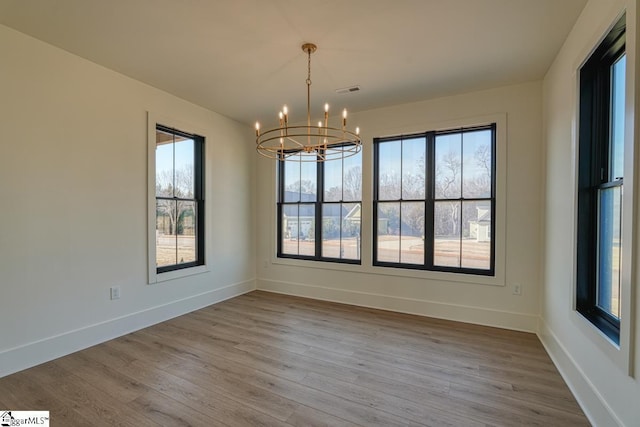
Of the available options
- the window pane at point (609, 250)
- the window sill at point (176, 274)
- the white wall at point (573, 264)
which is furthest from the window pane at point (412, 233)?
the window sill at point (176, 274)

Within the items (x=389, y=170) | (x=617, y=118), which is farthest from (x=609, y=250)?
(x=389, y=170)

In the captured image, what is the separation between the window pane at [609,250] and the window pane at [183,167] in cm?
434

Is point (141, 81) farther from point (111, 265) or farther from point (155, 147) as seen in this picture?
point (111, 265)

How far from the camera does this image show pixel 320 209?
4945 millimetres

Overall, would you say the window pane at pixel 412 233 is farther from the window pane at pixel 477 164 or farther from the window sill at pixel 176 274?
the window sill at pixel 176 274

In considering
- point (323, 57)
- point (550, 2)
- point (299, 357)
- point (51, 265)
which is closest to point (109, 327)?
point (51, 265)

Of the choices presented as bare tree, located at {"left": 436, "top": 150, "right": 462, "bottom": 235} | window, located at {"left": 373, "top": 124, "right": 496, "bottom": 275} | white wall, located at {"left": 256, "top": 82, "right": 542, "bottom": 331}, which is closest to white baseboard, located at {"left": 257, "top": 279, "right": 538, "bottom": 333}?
white wall, located at {"left": 256, "top": 82, "right": 542, "bottom": 331}

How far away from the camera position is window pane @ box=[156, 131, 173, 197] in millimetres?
3859

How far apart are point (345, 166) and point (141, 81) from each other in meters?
2.79

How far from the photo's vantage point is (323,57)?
296 cm

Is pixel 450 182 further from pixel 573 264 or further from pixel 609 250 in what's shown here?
pixel 609 250

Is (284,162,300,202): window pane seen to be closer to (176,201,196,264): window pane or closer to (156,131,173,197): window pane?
(176,201,196,264): window pane

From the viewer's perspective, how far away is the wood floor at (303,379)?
2055 millimetres

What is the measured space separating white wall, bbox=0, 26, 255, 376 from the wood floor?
0.35m
